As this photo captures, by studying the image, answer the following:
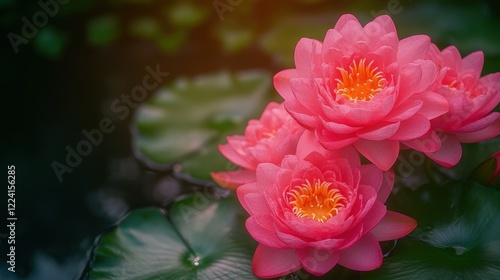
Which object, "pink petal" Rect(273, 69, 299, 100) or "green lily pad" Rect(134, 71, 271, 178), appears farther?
"green lily pad" Rect(134, 71, 271, 178)

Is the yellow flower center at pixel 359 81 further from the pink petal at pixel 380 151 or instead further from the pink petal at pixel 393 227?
the pink petal at pixel 393 227

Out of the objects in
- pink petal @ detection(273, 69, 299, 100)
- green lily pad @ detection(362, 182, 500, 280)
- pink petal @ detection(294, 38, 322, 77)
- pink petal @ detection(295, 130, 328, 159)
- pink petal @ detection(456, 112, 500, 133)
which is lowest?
green lily pad @ detection(362, 182, 500, 280)

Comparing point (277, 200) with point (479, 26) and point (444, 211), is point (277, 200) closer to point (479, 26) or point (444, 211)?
point (444, 211)

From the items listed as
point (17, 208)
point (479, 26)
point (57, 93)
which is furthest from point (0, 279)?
point (479, 26)

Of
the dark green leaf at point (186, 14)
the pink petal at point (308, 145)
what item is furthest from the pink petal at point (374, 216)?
the dark green leaf at point (186, 14)

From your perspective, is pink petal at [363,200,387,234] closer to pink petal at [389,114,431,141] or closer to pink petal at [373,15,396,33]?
pink petal at [389,114,431,141]

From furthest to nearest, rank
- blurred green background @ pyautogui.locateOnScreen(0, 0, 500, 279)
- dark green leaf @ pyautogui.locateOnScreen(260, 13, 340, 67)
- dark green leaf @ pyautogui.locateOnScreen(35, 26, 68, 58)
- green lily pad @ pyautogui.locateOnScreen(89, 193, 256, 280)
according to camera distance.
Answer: dark green leaf @ pyautogui.locateOnScreen(35, 26, 68, 58)
dark green leaf @ pyautogui.locateOnScreen(260, 13, 340, 67)
blurred green background @ pyautogui.locateOnScreen(0, 0, 500, 279)
green lily pad @ pyautogui.locateOnScreen(89, 193, 256, 280)

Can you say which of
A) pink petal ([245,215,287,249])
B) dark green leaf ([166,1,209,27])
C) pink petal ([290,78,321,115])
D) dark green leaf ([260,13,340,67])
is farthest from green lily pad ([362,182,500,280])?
dark green leaf ([166,1,209,27])
